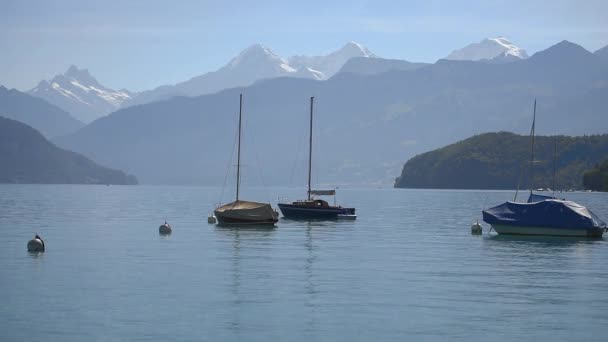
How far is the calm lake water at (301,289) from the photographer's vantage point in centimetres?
3662

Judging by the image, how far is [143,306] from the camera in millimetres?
41469

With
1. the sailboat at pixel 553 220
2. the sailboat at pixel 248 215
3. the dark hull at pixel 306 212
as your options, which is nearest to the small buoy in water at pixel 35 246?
the sailboat at pixel 248 215

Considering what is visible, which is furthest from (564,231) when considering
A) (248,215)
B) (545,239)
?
(248,215)

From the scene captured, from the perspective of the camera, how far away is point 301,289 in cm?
4719

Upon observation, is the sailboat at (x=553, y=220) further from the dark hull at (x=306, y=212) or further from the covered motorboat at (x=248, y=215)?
the dark hull at (x=306, y=212)

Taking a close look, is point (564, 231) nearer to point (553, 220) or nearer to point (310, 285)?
point (553, 220)

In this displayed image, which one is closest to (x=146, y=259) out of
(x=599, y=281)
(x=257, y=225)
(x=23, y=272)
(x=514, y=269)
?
(x=23, y=272)

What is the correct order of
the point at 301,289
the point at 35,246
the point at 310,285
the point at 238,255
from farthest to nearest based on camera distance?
1. the point at 35,246
2. the point at 238,255
3. the point at 310,285
4. the point at 301,289

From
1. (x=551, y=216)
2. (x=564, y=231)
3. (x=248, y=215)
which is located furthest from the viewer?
(x=248, y=215)

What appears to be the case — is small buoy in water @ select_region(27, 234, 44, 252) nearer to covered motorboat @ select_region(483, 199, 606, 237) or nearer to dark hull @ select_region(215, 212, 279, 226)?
dark hull @ select_region(215, 212, 279, 226)

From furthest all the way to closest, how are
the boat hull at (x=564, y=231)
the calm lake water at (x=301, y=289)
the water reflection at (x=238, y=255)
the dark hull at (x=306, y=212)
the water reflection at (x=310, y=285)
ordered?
the dark hull at (x=306, y=212)
the boat hull at (x=564, y=231)
the water reflection at (x=238, y=255)
the water reflection at (x=310, y=285)
the calm lake water at (x=301, y=289)

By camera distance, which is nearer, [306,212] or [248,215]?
[248,215]

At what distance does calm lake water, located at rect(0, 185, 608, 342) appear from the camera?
36.6 meters

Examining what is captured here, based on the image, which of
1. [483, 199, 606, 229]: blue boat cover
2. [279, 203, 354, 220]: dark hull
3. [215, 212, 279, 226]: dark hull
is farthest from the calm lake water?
[279, 203, 354, 220]: dark hull
